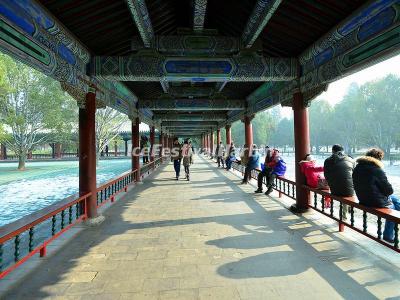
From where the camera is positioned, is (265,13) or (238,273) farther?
(265,13)

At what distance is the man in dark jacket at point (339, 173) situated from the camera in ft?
15.9

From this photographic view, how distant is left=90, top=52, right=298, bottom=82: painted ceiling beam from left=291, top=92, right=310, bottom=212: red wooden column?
1.02 meters

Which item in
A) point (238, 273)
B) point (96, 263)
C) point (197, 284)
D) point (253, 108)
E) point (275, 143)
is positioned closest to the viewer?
point (197, 284)

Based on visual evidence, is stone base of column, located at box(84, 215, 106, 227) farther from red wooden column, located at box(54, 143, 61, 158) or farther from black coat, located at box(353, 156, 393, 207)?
red wooden column, located at box(54, 143, 61, 158)

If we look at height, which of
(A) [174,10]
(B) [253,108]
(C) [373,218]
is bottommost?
(C) [373,218]

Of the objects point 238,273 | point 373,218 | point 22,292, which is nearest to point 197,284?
point 238,273

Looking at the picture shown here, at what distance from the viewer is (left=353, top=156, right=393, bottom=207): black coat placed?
12.7ft

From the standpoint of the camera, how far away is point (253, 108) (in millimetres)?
10539

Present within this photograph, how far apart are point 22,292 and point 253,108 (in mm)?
9054

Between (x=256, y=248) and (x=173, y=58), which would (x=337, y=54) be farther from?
(x=256, y=248)

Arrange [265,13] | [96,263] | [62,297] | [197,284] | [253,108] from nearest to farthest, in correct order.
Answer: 1. [62,297]
2. [197,284]
3. [96,263]
4. [265,13]
5. [253,108]

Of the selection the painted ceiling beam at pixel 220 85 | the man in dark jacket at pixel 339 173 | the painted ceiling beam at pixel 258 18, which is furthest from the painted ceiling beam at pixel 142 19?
the man in dark jacket at pixel 339 173

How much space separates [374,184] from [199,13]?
144 inches

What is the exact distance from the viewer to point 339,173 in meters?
4.91
